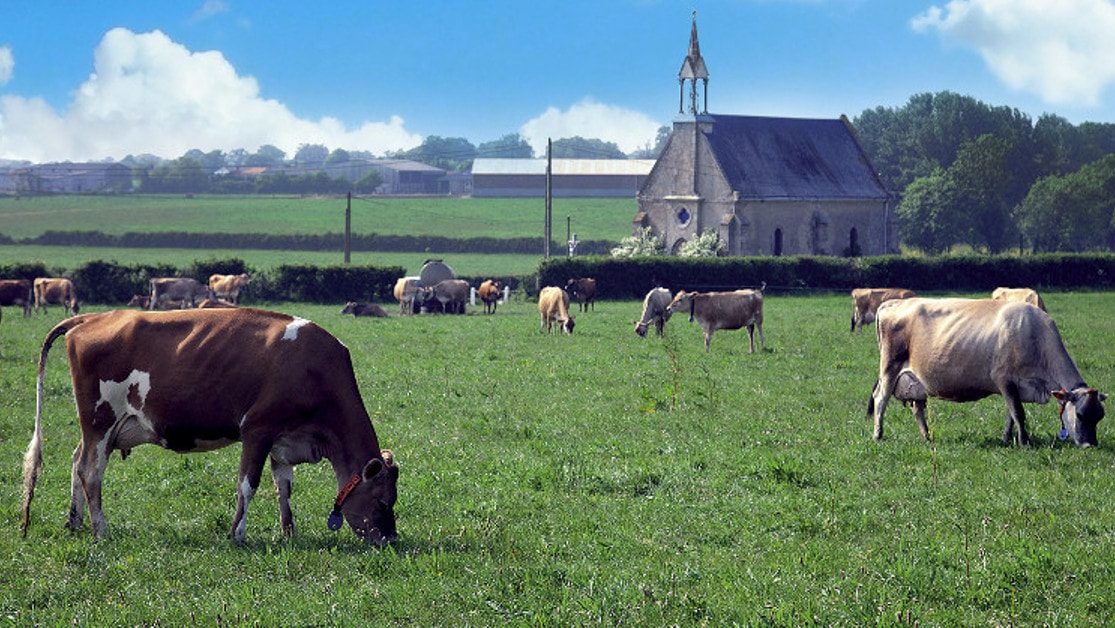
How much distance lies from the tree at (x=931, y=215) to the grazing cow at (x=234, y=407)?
356 feet

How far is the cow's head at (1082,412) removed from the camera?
1642cm

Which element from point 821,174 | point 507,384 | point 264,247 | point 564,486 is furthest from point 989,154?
point 564,486

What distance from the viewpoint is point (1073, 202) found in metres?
111

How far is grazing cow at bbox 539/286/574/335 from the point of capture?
3803 centimetres

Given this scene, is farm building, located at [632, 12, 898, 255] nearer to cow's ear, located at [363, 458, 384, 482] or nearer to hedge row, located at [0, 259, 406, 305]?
hedge row, located at [0, 259, 406, 305]

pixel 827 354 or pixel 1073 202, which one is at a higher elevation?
pixel 1073 202

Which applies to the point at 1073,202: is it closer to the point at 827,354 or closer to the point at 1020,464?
the point at 827,354

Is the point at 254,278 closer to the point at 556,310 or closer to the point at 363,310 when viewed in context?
the point at 363,310

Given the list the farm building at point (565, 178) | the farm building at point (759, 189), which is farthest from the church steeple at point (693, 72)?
the farm building at point (565, 178)

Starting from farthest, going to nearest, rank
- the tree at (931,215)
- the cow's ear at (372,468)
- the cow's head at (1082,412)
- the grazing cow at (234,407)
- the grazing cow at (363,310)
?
the tree at (931,215)
the grazing cow at (363,310)
the cow's head at (1082,412)
the grazing cow at (234,407)
the cow's ear at (372,468)

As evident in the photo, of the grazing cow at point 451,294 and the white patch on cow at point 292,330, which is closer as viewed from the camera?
the white patch on cow at point 292,330

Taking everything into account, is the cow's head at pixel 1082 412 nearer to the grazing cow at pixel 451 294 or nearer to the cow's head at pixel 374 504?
the cow's head at pixel 374 504

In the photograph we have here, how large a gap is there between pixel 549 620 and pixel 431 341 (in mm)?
24950

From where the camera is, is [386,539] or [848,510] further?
[848,510]
